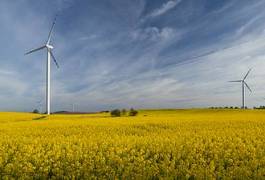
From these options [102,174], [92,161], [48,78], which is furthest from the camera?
[48,78]

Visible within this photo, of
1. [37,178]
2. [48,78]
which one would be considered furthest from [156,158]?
[48,78]

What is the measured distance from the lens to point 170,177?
31.7 ft

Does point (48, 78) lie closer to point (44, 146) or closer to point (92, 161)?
point (44, 146)

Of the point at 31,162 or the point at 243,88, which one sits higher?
the point at 243,88

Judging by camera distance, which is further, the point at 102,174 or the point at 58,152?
the point at 58,152

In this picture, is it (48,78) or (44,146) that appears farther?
(48,78)

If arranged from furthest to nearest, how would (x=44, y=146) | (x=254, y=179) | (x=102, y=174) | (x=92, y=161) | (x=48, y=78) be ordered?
(x=48, y=78)
(x=44, y=146)
(x=92, y=161)
(x=102, y=174)
(x=254, y=179)

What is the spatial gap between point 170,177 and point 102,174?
2.33 meters

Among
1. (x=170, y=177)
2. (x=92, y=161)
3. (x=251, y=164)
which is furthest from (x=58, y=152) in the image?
(x=251, y=164)

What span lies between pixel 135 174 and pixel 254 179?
3.74 metres

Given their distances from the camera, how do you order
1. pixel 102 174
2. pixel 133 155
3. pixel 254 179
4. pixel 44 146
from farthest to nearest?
pixel 44 146, pixel 133 155, pixel 102 174, pixel 254 179

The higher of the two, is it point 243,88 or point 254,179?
point 243,88

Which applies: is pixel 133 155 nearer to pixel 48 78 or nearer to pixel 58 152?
pixel 58 152

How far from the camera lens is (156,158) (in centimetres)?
1193
